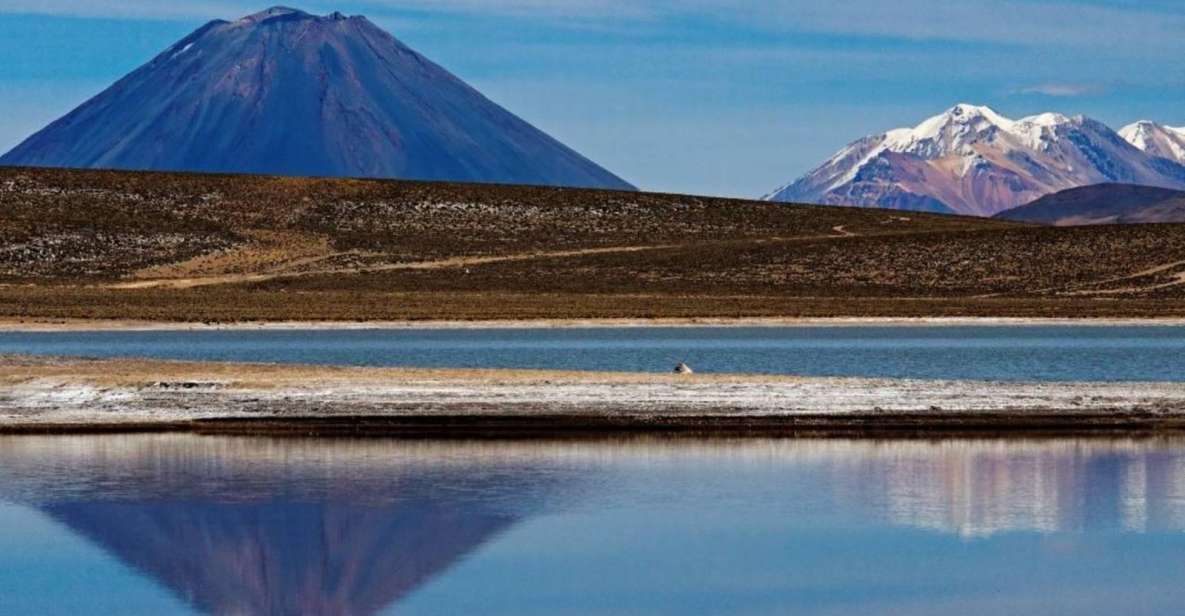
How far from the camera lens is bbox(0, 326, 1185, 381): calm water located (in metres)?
45.5

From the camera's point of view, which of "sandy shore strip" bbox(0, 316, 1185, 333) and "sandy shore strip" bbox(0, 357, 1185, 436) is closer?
"sandy shore strip" bbox(0, 357, 1185, 436)

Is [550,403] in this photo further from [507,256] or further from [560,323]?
[507,256]

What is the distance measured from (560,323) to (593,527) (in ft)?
157

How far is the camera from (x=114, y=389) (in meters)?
36.1

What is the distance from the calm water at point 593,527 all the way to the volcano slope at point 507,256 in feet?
142

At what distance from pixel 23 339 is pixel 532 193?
67932 mm

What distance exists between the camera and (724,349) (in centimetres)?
5469

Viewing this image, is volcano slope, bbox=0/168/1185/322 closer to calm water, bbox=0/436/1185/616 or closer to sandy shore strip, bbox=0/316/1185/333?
sandy shore strip, bbox=0/316/1185/333

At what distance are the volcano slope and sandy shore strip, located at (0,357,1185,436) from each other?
34.4 metres

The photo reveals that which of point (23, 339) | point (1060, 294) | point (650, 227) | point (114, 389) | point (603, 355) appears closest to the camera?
point (114, 389)

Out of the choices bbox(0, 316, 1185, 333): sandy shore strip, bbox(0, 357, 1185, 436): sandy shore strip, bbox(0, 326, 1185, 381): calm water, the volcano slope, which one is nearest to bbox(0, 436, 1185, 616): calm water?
bbox(0, 357, 1185, 436): sandy shore strip

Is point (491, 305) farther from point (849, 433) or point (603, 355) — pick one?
point (849, 433)

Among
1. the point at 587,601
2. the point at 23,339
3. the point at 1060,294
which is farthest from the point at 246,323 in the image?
the point at 587,601

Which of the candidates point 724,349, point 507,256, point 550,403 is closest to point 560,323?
point 724,349
